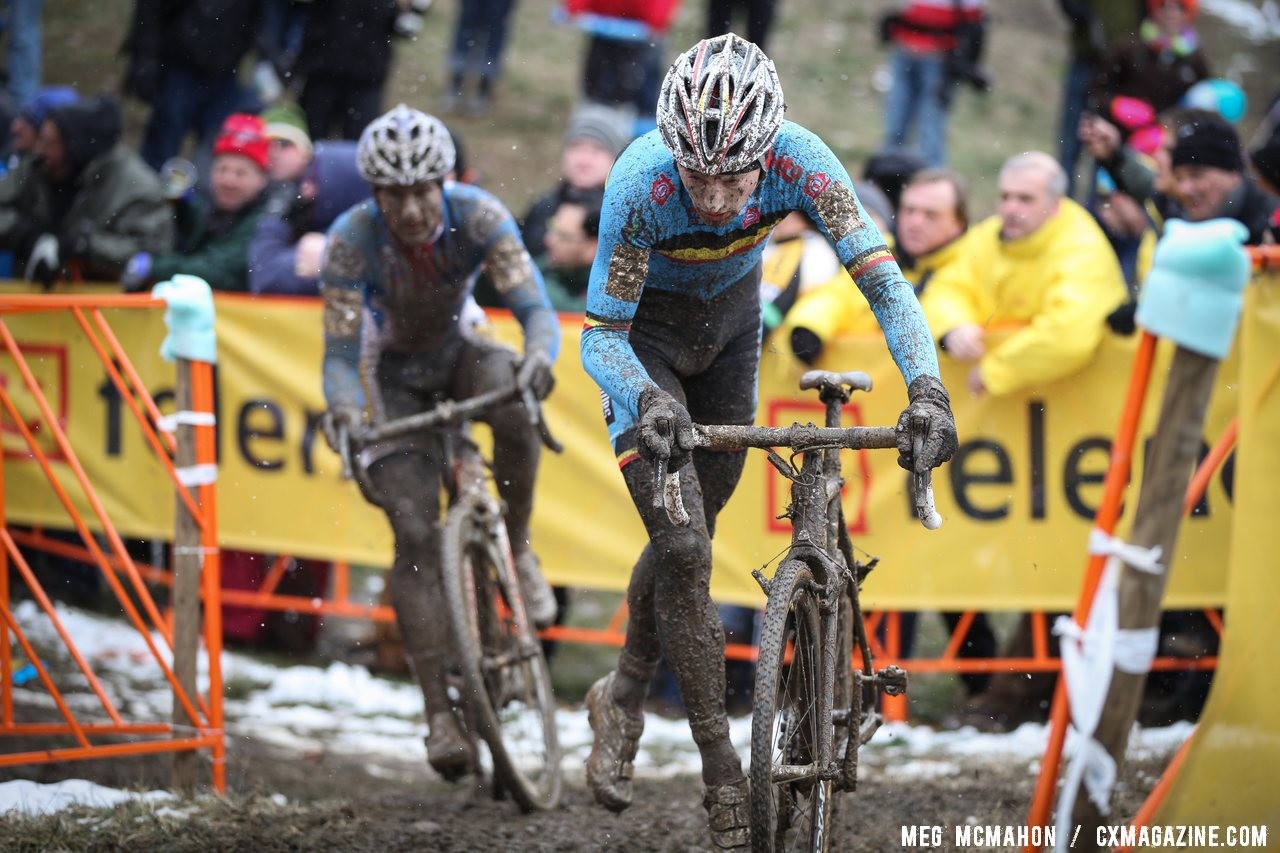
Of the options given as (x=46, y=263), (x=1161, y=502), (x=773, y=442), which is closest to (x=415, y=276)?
(x=773, y=442)

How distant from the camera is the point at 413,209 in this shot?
6059 millimetres

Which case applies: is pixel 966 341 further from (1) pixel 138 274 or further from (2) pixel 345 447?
(1) pixel 138 274

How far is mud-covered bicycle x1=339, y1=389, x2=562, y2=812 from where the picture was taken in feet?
19.1

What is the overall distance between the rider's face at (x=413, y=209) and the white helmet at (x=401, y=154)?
0.15 feet

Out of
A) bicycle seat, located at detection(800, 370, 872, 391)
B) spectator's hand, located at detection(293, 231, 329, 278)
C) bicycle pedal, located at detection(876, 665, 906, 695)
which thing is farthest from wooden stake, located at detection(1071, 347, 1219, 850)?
spectator's hand, located at detection(293, 231, 329, 278)

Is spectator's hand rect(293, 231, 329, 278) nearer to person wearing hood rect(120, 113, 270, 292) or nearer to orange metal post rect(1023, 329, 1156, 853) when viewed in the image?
person wearing hood rect(120, 113, 270, 292)

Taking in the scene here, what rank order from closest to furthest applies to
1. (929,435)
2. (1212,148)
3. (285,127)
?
(929,435), (1212,148), (285,127)

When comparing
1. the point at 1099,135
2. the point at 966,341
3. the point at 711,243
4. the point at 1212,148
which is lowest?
the point at 966,341

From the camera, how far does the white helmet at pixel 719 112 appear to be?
169 inches

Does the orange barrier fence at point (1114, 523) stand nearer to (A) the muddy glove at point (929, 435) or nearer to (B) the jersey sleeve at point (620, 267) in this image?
(A) the muddy glove at point (929, 435)

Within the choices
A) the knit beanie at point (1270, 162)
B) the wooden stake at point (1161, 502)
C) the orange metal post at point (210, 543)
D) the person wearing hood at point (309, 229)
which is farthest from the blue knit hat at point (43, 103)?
the wooden stake at point (1161, 502)

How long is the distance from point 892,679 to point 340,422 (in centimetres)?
257

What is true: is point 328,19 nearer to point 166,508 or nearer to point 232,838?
point 166,508

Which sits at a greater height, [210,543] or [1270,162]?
[1270,162]
